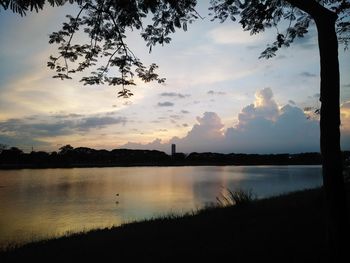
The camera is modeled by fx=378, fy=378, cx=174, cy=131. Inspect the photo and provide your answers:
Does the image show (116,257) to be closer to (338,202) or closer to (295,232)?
(295,232)

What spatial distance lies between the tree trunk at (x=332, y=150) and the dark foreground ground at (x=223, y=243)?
39.6 inches

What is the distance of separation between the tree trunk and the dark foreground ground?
1006mm

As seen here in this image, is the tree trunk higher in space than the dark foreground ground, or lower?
higher

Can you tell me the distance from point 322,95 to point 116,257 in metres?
6.20

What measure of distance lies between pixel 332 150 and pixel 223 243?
4.02 metres

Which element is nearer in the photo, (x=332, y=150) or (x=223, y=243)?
(x=332, y=150)

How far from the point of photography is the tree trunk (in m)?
6.07

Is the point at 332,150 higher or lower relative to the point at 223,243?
higher

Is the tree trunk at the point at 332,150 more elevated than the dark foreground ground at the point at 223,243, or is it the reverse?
the tree trunk at the point at 332,150

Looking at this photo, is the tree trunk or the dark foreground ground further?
the dark foreground ground

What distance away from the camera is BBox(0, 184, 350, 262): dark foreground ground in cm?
791

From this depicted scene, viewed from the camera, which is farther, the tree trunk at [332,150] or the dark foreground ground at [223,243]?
the dark foreground ground at [223,243]

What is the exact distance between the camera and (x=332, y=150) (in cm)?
611

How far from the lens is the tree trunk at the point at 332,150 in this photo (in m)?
6.07
